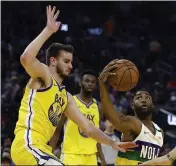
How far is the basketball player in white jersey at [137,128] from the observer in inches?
234

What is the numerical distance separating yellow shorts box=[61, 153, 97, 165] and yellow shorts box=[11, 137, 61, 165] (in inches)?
112

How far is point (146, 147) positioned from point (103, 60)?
33.5 ft

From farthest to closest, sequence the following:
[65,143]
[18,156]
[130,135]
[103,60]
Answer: [103,60]
[65,143]
[130,135]
[18,156]

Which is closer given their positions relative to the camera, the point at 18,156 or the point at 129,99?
the point at 18,156

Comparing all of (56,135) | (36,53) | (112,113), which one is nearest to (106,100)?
(112,113)

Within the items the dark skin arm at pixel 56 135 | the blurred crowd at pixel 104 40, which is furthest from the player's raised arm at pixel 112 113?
the blurred crowd at pixel 104 40

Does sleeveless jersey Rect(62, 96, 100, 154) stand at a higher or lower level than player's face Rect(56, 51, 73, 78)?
lower

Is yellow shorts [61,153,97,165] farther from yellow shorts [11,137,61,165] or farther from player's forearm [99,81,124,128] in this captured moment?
yellow shorts [11,137,61,165]

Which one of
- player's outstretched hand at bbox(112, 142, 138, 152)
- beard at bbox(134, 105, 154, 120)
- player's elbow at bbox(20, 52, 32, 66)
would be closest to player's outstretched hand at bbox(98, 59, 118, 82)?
player's outstretched hand at bbox(112, 142, 138, 152)

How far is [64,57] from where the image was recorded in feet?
17.9

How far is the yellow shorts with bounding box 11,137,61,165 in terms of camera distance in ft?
16.3

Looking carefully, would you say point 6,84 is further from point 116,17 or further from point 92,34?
point 116,17

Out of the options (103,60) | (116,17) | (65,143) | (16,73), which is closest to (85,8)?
(116,17)

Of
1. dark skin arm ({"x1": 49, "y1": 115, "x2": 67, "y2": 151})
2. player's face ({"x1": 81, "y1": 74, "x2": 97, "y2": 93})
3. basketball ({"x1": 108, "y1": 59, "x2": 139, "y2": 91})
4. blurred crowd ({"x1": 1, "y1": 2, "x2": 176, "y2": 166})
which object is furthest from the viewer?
blurred crowd ({"x1": 1, "y1": 2, "x2": 176, "y2": 166})
